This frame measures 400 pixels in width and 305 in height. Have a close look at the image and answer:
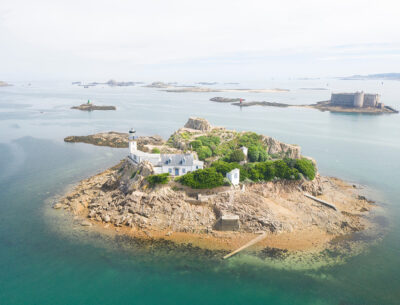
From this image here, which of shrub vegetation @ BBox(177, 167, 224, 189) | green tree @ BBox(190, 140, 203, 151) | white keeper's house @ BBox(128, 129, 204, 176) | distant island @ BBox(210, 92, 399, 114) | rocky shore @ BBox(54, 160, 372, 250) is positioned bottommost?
rocky shore @ BBox(54, 160, 372, 250)

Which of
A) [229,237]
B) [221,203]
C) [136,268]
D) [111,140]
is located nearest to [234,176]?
[221,203]

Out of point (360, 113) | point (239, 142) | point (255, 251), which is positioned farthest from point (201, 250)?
point (360, 113)

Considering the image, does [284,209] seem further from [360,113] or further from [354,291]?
[360,113]

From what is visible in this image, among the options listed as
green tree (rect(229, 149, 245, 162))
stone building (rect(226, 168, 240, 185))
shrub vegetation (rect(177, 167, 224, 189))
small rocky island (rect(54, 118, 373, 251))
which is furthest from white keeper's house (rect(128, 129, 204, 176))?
green tree (rect(229, 149, 245, 162))

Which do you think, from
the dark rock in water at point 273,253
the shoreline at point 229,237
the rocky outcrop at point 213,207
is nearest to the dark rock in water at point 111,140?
the rocky outcrop at point 213,207

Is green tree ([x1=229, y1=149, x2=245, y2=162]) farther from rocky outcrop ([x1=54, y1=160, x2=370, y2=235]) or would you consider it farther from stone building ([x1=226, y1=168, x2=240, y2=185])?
rocky outcrop ([x1=54, y1=160, x2=370, y2=235])

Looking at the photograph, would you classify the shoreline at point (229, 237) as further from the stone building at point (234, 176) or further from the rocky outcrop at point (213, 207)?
the stone building at point (234, 176)

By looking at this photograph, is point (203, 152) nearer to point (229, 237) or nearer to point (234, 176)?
point (234, 176)
